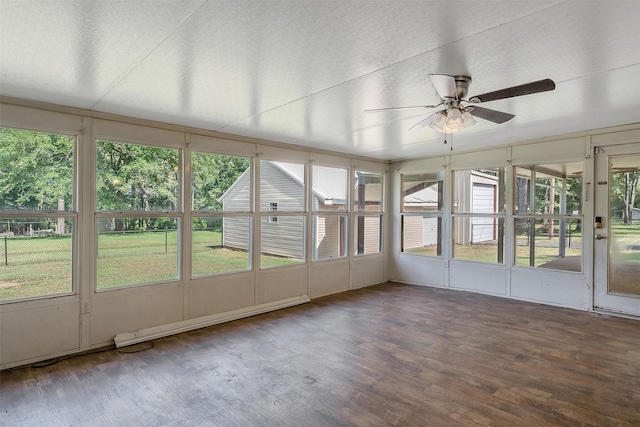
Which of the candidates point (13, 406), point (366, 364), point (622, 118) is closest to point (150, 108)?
point (13, 406)

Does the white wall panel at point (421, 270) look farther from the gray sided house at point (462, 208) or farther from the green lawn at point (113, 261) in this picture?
the green lawn at point (113, 261)

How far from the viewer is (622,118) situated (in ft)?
12.6

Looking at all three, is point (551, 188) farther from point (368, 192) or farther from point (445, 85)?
point (445, 85)

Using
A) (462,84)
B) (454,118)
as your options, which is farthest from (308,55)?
(454,118)

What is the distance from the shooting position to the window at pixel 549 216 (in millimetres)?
4734

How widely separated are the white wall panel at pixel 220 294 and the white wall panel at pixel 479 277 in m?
3.47

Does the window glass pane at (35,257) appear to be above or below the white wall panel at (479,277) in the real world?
above

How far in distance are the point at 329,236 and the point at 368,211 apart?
1068 mm

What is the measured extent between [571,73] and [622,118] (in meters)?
2.08

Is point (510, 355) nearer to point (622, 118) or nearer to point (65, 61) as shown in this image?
point (622, 118)

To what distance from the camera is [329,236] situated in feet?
19.0

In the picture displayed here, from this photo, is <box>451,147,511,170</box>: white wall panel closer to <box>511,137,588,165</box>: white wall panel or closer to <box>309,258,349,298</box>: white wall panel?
<box>511,137,588,165</box>: white wall panel

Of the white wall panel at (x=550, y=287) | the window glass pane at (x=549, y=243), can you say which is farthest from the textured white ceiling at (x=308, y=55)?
the white wall panel at (x=550, y=287)

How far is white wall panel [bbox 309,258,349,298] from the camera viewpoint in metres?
5.50
